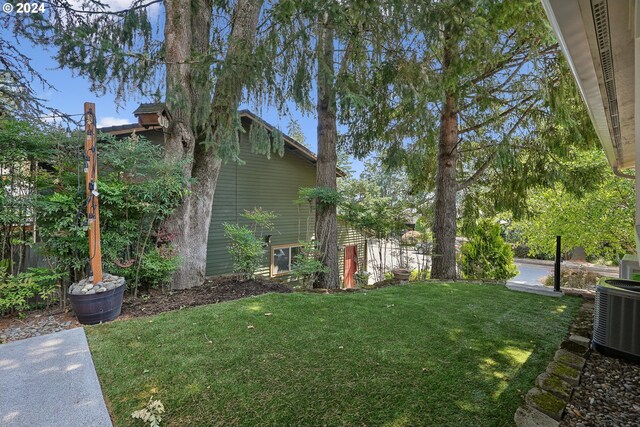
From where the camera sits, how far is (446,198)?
6914mm

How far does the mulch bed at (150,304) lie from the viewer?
129 inches

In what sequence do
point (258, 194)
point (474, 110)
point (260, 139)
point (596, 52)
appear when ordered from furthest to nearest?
point (258, 194) → point (474, 110) → point (260, 139) → point (596, 52)

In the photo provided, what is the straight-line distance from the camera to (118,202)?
382cm

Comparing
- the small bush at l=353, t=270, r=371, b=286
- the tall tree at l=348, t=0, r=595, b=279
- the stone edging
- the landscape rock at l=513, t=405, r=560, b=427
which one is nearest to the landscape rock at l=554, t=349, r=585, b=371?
the stone edging

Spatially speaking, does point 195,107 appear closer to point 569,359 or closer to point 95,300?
point 95,300

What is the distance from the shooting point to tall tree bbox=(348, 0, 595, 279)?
496 centimetres

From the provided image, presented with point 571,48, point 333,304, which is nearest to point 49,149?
point 333,304

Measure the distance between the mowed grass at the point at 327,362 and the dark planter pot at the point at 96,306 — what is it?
0.23m

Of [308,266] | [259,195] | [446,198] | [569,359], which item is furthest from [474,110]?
[569,359]

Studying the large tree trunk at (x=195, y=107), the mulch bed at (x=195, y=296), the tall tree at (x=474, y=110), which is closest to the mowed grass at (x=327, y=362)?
the mulch bed at (x=195, y=296)

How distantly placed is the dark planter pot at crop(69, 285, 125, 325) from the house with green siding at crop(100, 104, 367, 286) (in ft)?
12.6

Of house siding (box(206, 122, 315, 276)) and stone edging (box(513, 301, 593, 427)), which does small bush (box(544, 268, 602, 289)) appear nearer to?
stone edging (box(513, 301, 593, 427))

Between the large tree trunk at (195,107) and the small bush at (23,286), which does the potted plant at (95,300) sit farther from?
the large tree trunk at (195,107)

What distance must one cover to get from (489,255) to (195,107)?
329 inches
